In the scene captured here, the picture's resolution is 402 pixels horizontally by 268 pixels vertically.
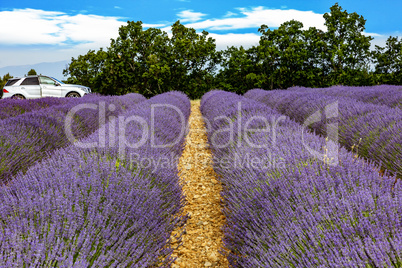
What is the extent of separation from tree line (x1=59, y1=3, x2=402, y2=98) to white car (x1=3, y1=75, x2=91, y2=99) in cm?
801

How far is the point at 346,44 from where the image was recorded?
22.2m

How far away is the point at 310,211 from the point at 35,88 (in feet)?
49.9

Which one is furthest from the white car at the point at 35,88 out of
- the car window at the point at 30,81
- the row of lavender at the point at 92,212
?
the row of lavender at the point at 92,212

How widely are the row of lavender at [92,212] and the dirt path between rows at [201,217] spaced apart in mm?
344

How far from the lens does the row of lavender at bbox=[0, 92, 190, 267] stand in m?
1.44

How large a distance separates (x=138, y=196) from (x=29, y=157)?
2727mm

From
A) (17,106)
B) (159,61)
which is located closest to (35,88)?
(17,106)

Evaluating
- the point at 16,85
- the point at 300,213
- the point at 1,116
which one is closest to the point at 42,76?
the point at 16,85

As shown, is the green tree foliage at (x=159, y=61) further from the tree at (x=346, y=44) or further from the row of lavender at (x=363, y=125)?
the row of lavender at (x=363, y=125)

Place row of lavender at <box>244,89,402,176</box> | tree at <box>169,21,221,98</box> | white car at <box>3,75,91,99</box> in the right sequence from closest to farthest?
row of lavender at <box>244,89,402,176</box> → white car at <box>3,75,91,99</box> → tree at <box>169,21,221,98</box>

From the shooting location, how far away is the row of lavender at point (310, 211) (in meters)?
1.31

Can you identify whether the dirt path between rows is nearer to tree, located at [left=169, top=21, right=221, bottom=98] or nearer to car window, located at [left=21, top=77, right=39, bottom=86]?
car window, located at [left=21, top=77, right=39, bottom=86]

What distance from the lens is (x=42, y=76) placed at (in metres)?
14.0

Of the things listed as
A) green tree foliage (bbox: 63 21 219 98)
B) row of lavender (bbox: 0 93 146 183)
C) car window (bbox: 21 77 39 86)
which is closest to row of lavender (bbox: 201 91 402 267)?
row of lavender (bbox: 0 93 146 183)
